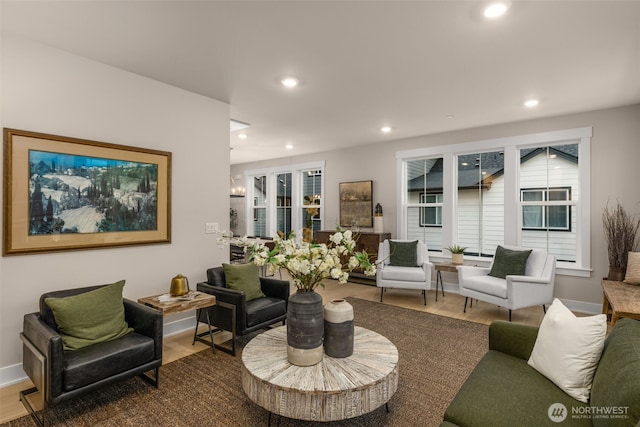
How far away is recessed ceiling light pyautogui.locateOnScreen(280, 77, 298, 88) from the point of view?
341cm

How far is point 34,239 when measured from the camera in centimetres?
267

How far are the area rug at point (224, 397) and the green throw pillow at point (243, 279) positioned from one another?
0.52 metres

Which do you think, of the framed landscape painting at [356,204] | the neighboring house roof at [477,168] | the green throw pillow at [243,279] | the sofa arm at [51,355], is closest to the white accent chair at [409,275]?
the neighboring house roof at [477,168]

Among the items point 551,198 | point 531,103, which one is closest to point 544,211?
point 551,198

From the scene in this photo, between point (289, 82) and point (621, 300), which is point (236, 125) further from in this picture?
point (621, 300)

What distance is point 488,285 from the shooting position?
4230 millimetres

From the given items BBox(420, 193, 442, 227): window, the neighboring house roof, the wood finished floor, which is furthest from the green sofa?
BBox(420, 193, 442, 227): window

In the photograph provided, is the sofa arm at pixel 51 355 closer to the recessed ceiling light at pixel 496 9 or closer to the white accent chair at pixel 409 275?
the recessed ceiling light at pixel 496 9

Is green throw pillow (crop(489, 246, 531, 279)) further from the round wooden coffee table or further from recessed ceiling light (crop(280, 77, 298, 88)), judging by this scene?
recessed ceiling light (crop(280, 77, 298, 88))

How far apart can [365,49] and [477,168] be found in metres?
3.53

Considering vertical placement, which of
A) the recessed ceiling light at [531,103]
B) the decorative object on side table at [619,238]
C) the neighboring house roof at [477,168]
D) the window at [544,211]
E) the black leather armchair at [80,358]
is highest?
the recessed ceiling light at [531,103]

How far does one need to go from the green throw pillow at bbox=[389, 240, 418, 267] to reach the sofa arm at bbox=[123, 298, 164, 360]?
11.7ft

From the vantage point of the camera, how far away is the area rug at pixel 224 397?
2.13 meters

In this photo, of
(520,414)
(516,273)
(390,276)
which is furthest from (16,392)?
(516,273)
